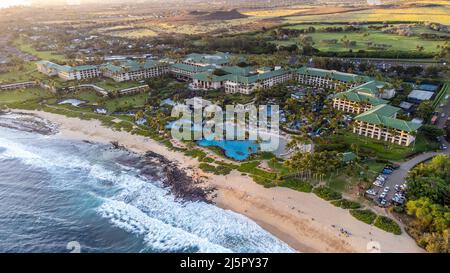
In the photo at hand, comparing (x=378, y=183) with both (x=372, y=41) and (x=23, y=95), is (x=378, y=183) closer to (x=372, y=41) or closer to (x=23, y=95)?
(x=23, y=95)

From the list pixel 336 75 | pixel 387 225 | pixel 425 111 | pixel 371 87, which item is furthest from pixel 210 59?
pixel 387 225

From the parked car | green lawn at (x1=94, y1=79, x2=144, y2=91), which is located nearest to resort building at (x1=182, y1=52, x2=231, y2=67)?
green lawn at (x1=94, y1=79, x2=144, y2=91)

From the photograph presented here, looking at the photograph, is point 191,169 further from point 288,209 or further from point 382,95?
point 382,95

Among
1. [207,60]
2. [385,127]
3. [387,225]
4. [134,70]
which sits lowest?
[387,225]

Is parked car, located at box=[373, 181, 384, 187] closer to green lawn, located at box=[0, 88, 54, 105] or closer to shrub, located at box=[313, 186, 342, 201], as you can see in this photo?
shrub, located at box=[313, 186, 342, 201]

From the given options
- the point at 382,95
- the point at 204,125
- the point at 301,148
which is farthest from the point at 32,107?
the point at 382,95
